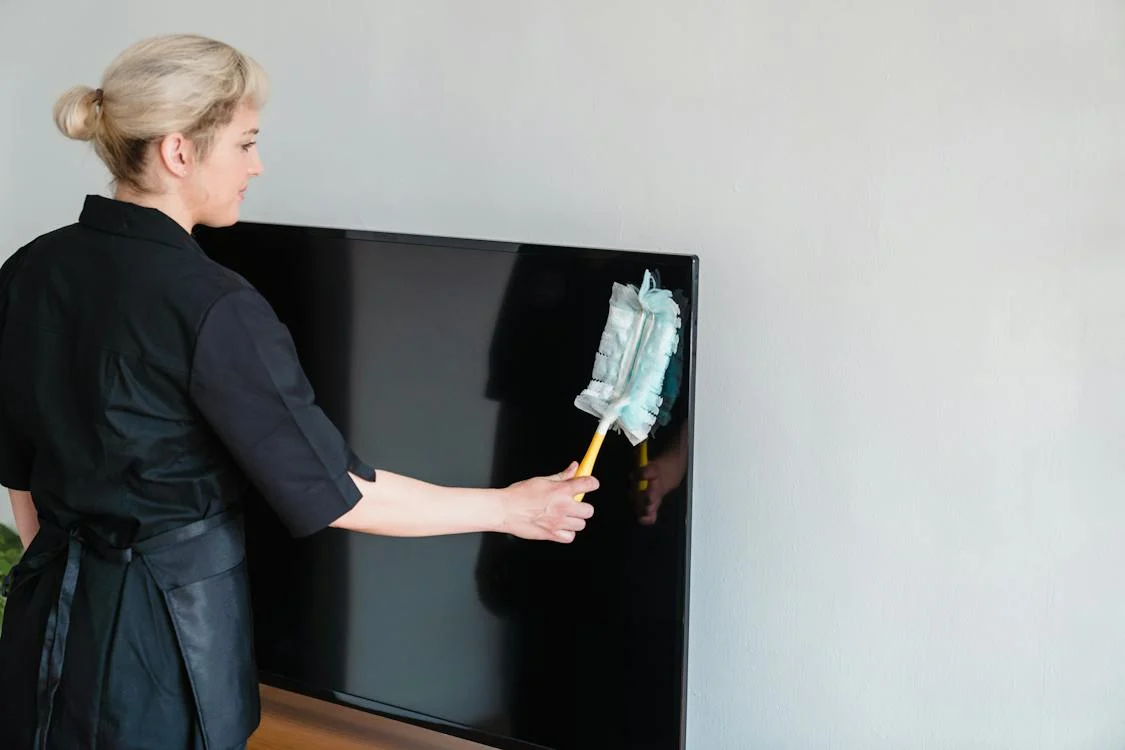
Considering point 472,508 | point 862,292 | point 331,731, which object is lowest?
point 331,731

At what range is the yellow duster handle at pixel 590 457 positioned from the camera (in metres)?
1.62

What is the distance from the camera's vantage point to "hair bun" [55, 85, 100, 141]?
4.90ft

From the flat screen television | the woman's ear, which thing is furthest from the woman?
the flat screen television

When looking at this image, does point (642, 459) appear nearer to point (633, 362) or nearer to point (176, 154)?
point (633, 362)

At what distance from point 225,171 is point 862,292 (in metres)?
0.83

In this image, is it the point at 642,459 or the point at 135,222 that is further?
the point at 642,459

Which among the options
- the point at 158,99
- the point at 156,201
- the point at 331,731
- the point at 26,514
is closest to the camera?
the point at 158,99

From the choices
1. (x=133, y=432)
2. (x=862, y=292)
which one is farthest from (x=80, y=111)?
(x=862, y=292)

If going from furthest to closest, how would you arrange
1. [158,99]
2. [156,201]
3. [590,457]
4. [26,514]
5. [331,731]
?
1. [331,731]
2. [26,514]
3. [590,457]
4. [156,201]
5. [158,99]

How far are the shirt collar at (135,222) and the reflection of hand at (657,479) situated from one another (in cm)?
64

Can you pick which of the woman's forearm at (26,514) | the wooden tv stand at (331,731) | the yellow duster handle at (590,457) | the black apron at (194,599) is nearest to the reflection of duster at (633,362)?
the yellow duster handle at (590,457)

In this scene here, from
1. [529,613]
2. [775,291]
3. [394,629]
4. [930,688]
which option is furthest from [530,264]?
[930,688]

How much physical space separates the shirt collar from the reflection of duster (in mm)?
531

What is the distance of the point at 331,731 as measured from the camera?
6.89ft
